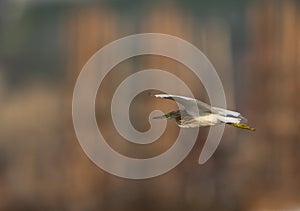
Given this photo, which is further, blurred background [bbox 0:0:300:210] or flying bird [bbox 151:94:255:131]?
blurred background [bbox 0:0:300:210]

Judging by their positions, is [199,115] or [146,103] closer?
[199,115]

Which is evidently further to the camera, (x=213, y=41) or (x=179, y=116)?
(x=213, y=41)

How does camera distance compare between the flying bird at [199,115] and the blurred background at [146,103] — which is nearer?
the flying bird at [199,115]

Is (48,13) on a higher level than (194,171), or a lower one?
higher

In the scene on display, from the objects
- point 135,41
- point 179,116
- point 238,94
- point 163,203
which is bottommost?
point 163,203

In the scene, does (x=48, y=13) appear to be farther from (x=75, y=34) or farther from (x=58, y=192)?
(x=58, y=192)

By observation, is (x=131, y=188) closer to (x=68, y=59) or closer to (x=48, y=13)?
(x=68, y=59)

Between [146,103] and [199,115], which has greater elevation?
[146,103]

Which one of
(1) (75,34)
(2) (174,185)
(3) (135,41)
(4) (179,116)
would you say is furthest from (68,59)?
(4) (179,116)
